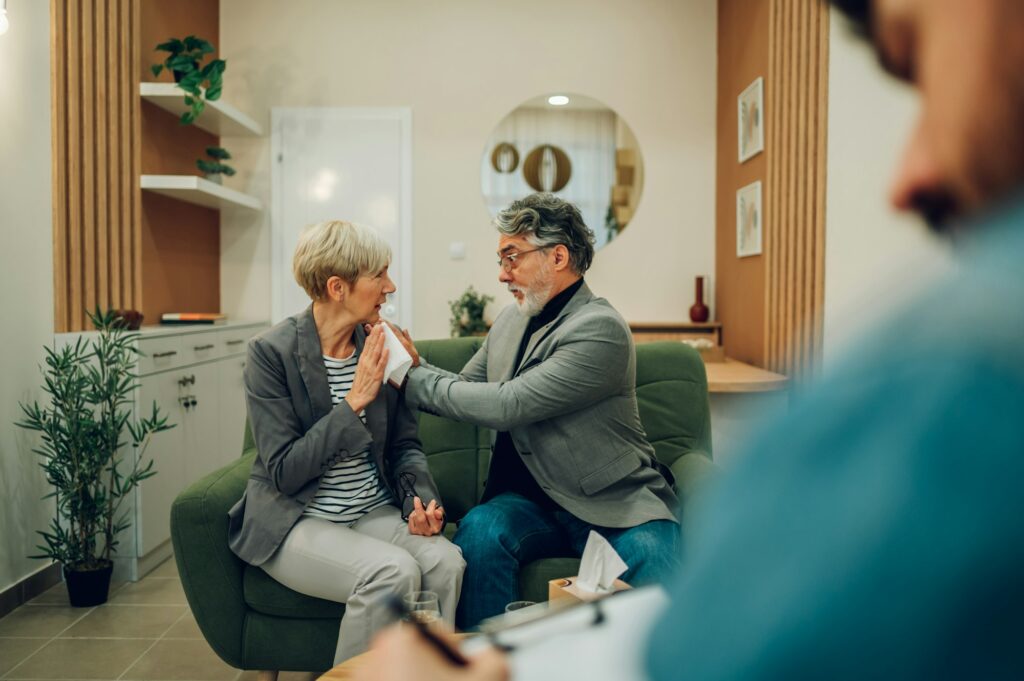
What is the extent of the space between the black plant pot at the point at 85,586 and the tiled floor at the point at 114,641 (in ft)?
0.11

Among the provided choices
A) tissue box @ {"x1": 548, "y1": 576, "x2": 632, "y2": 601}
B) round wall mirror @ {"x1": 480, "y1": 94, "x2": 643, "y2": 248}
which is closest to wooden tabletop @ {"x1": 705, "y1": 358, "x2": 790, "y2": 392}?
round wall mirror @ {"x1": 480, "y1": 94, "x2": 643, "y2": 248}

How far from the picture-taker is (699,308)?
5.10 meters

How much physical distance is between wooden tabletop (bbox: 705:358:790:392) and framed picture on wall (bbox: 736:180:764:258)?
76 cm

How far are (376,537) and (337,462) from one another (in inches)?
9.1

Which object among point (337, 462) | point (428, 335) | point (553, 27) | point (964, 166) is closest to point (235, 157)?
point (428, 335)

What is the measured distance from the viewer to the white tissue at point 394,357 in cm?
213

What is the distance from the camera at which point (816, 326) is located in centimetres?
314

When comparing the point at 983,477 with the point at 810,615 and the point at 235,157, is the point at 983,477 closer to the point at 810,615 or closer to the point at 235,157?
the point at 810,615

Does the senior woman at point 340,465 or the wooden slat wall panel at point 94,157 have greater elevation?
the wooden slat wall panel at point 94,157

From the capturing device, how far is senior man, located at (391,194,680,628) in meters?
2.06

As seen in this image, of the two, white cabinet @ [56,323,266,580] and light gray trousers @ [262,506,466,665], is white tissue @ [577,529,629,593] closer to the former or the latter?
light gray trousers @ [262,506,466,665]

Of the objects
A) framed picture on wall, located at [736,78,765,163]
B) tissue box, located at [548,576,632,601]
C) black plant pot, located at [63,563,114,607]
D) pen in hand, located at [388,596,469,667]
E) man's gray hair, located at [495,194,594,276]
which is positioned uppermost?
framed picture on wall, located at [736,78,765,163]

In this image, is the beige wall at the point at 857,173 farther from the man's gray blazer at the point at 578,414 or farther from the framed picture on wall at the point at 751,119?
the framed picture on wall at the point at 751,119

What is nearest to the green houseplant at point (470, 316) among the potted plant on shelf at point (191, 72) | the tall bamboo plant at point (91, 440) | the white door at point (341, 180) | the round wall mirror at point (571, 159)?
the white door at point (341, 180)
